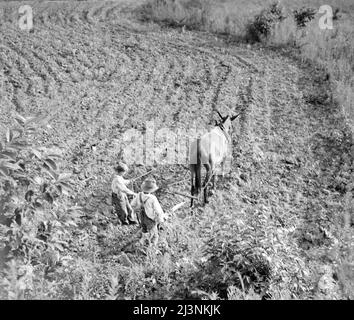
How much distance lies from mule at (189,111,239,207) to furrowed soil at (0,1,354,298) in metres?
0.38

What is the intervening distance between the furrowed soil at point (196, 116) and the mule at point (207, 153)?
0.38 metres

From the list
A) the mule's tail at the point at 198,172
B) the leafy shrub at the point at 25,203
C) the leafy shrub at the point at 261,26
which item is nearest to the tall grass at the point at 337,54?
the leafy shrub at the point at 261,26

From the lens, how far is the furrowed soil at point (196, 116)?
21.7ft

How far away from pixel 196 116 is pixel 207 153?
130 inches

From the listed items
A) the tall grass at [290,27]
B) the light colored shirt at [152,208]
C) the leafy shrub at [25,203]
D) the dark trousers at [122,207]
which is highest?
the tall grass at [290,27]

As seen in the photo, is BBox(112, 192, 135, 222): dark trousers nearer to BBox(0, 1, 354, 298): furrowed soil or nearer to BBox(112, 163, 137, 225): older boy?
BBox(112, 163, 137, 225): older boy

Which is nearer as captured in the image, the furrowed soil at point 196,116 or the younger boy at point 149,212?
the younger boy at point 149,212

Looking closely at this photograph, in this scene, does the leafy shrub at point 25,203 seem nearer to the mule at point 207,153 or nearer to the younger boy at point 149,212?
the younger boy at point 149,212

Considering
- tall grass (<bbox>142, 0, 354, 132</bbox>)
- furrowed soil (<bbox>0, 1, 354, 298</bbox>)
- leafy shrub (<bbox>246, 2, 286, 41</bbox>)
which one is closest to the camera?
furrowed soil (<bbox>0, 1, 354, 298</bbox>)

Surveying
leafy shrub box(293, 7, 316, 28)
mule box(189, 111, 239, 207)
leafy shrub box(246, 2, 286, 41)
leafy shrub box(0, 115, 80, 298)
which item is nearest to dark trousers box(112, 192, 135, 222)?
mule box(189, 111, 239, 207)

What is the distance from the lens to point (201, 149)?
6938 millimetres

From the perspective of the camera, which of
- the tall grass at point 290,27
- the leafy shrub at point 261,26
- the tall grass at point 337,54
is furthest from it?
the leafy shrub at point 261,26

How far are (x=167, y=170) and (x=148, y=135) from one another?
1331 mm

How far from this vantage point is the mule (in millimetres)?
6904
